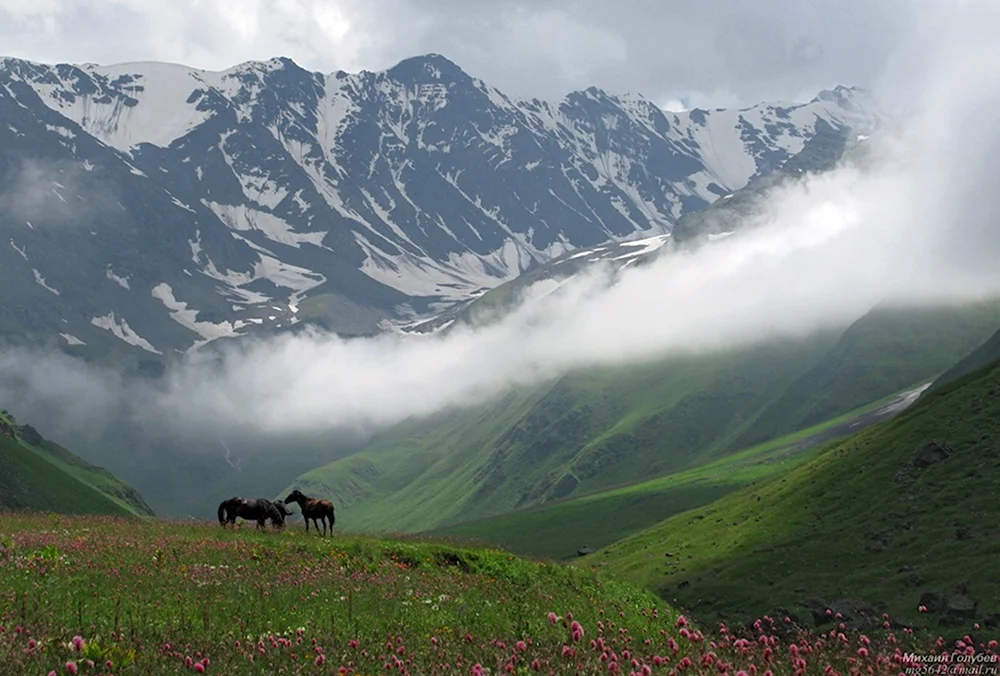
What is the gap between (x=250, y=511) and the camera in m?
41.7

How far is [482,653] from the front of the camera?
56.5 ft

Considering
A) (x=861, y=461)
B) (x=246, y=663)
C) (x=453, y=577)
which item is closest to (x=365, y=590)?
(x=453, y=577)

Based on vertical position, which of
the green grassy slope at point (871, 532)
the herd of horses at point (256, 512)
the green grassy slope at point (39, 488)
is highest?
the green grassy slope at point (39, 488)

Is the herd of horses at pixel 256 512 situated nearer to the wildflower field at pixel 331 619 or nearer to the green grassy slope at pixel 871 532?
the wildflower field at pixel 331 619

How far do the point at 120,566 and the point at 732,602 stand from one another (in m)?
85.8

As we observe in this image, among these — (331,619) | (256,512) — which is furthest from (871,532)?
(331,619)

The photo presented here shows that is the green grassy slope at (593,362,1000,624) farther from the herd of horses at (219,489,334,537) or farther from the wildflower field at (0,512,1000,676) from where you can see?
the wildflower field at (0,512,1000,676)

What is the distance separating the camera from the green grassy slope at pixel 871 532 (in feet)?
275

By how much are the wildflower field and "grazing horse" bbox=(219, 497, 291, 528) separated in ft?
17.7

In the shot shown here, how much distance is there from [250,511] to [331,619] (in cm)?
2232

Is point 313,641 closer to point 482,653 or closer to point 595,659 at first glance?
point 482,653

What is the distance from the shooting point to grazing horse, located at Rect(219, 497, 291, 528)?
136 feet

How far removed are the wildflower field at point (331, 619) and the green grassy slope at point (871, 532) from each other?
1842 inches

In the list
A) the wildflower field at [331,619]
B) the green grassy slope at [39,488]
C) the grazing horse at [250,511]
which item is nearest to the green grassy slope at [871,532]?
the grazing horse at [250,511]
